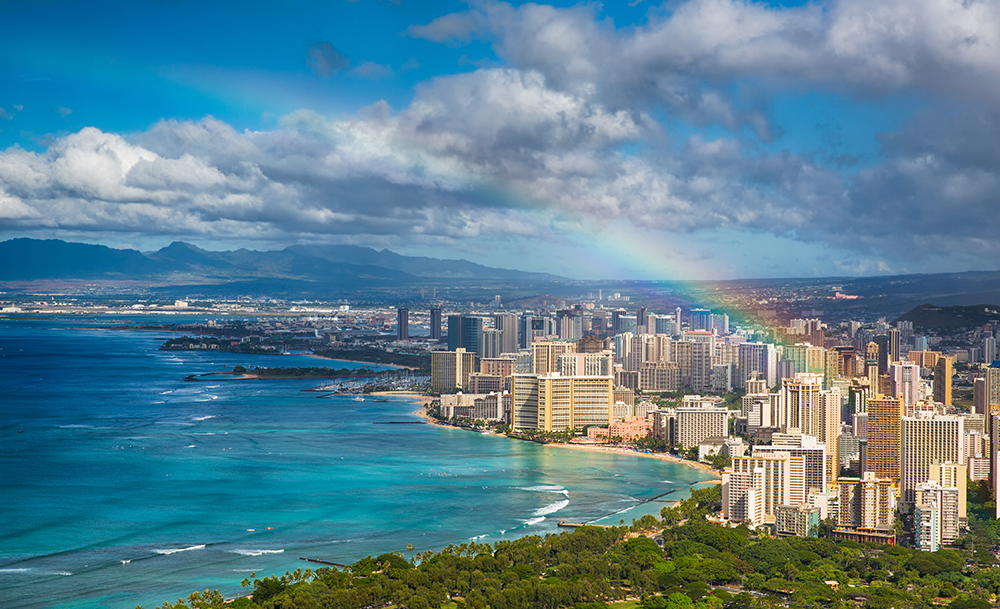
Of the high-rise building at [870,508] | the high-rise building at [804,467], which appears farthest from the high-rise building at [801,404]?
the high-rise building at [870,508]

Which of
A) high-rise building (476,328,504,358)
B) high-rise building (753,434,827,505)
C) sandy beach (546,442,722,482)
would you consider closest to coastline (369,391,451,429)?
sandy beach (546,442,722,482)

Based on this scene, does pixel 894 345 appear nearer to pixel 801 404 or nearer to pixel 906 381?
pixel 906 381

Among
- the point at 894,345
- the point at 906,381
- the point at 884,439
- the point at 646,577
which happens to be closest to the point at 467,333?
the point at 894,345

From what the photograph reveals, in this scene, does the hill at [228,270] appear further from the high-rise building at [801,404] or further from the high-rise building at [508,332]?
the high-rise building at [801,404]

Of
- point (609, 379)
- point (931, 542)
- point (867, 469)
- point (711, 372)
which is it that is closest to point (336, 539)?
point (931, 542)

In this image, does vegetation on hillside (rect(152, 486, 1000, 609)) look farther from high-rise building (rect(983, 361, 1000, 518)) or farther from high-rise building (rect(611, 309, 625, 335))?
high-rise building (rect(611, 309, 625, 335))

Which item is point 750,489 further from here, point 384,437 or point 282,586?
point 384,437

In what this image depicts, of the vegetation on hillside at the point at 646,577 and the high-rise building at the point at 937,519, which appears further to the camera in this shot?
the high-rise building at the point at 937,519
